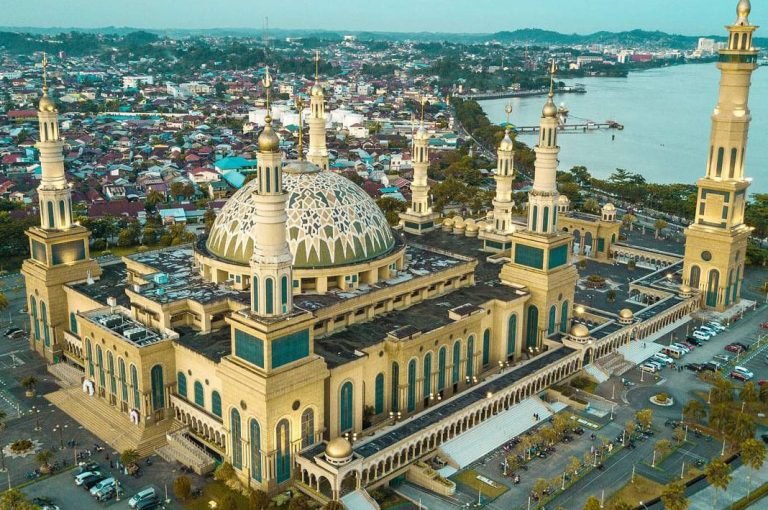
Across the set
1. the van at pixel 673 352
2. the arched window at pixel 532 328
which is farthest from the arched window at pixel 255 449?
the van at pixel 673 352

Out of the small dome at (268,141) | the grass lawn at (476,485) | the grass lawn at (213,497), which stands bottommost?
the grass lawn at (213,497)

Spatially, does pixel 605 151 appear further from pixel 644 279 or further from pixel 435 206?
pixel 644 279

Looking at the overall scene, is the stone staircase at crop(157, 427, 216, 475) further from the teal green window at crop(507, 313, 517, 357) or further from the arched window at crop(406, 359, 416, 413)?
the teal green window at crop(507, 313, 517, 357)

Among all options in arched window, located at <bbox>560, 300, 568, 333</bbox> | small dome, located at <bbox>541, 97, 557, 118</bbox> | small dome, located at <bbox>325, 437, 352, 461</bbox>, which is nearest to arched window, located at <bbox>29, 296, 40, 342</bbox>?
small dome, located at <bbox>325, 437, 352, 461</bbox>

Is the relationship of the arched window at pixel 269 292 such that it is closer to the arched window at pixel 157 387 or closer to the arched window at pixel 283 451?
the arched window at pixel 283 451

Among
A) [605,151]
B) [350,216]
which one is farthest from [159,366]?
[605,151]
